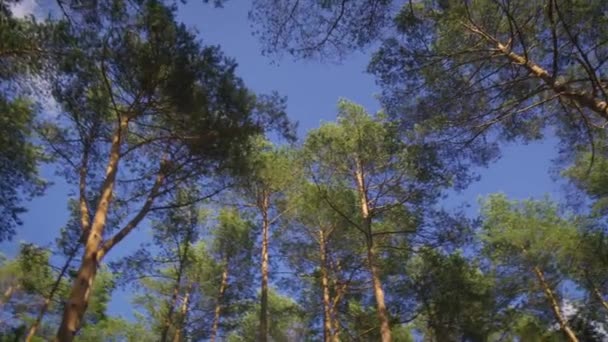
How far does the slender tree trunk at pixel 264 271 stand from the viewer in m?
8.95

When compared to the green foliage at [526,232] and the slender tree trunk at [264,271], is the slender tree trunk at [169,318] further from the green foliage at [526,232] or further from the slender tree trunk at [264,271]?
the green foliage at [526,232]

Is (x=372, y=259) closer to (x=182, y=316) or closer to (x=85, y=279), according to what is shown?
(x=85, y=279)

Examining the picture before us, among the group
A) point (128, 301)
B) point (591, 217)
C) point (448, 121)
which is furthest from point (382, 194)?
point (128, 301)

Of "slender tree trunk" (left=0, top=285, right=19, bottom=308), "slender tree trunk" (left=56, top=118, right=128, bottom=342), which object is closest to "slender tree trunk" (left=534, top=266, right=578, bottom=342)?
"slender tree trunk" (left=56, top=118, right=128, bottom=342)

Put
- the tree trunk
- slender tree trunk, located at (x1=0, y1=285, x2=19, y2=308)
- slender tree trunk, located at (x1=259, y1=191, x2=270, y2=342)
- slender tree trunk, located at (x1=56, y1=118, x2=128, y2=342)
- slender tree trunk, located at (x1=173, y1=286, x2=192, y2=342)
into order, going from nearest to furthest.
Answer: slender tree trunk, located at (x1=56, y1=118, x2=128, y2=342)
the tree trunk
slender tree trunk, located at (x1=259, y1=191, x2=270, y2=342)
slender tree trunk, located at (x1=173, y1=286, x2=192, y2=342)
slender tree trunk, located at (x1=0, y1=285, x2=19, y2=308)

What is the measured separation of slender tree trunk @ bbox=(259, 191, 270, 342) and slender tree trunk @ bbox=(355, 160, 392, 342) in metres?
2.30

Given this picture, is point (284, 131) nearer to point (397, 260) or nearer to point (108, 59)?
point (108, 59)

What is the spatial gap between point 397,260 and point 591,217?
5.27m

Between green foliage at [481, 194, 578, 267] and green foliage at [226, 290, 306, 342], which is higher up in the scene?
green foliage at [481, 194, 578, 267]

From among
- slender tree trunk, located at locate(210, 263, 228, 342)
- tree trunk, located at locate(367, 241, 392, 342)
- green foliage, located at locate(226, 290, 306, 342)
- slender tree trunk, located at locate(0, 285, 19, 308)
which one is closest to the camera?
tree trunk, located at locate(367, 241, 392, 342)

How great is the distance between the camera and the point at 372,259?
8930mm

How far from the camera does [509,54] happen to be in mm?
7004

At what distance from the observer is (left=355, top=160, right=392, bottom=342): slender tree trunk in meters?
7.91

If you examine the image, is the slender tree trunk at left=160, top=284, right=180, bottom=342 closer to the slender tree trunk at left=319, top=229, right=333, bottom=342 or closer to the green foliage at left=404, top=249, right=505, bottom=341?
the slender tree trunk at left=319, top=229, right=333, bottom=342
